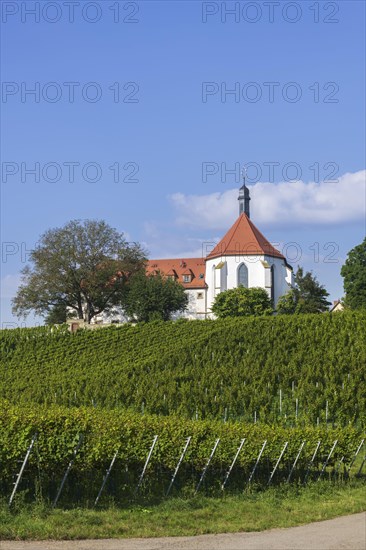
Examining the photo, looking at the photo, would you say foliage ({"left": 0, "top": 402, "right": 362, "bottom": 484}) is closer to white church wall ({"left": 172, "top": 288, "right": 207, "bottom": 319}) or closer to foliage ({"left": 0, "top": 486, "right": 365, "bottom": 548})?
foliage ({"left": 0, "top": 486, "right": 365, "bottom": 548})

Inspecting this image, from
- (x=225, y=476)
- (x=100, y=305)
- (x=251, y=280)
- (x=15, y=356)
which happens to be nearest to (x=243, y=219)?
(x=251, y=280)

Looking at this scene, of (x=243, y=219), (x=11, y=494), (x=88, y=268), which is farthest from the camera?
(x=243, y=219)

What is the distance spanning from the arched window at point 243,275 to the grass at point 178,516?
87.0m

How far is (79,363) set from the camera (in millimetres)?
54688

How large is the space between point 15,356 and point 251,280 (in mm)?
52503

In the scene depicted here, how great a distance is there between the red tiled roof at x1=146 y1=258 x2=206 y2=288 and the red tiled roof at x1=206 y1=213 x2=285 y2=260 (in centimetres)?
795

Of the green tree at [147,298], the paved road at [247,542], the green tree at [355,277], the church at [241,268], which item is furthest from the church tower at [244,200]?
the paved road at [247,542]

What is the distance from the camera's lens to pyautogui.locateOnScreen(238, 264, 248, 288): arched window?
107 meters

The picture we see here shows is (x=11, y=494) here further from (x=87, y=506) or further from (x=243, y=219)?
(x=243, y=219)

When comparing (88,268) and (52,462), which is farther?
(88,268)

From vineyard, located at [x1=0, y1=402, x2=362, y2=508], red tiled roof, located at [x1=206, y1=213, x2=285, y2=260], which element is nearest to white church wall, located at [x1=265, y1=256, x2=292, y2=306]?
red tiled roof, located at [x1=206, y1=213, x2=285, y2=260]

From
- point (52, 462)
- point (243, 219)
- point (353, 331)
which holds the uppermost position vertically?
point (243, 219)

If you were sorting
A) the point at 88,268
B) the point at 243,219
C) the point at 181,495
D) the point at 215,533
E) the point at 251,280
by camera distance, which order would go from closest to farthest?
the point at 215,533
the point at 181,495
the point at 88,268
the point at 251,280
the point at 243,219

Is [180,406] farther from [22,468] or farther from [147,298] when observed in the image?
[147,298]
